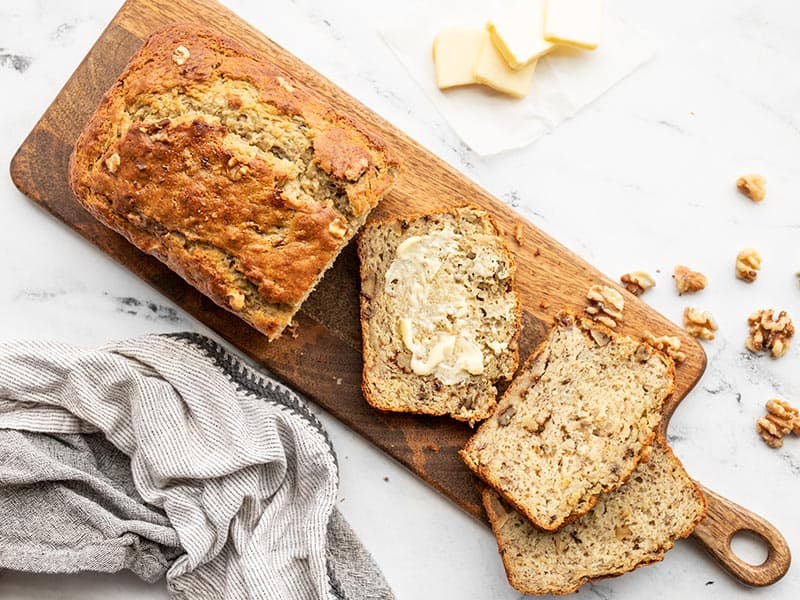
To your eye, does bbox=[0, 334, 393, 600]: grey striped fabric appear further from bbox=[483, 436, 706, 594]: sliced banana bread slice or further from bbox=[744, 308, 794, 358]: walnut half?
bbox=[744, 308, 794, 358]: walnut half

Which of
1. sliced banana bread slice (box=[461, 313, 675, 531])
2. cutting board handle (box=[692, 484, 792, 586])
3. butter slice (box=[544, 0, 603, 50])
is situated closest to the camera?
sliced banana bread slice (box=[461, 313, 675, 531])

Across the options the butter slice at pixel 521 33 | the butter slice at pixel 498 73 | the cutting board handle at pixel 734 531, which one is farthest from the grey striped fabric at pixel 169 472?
the butter slice at pixel 521 33

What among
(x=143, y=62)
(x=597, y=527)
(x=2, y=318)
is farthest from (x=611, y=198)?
(x=2, y=318)

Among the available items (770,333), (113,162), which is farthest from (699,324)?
(113,162)

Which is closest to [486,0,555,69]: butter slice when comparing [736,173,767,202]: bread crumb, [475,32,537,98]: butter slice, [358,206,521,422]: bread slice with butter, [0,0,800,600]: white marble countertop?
[475,32,537,98]: butter slice

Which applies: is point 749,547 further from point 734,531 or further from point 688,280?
point 688,280

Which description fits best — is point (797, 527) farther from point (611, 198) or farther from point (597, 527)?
point (611, 198)

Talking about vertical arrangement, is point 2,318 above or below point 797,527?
below
